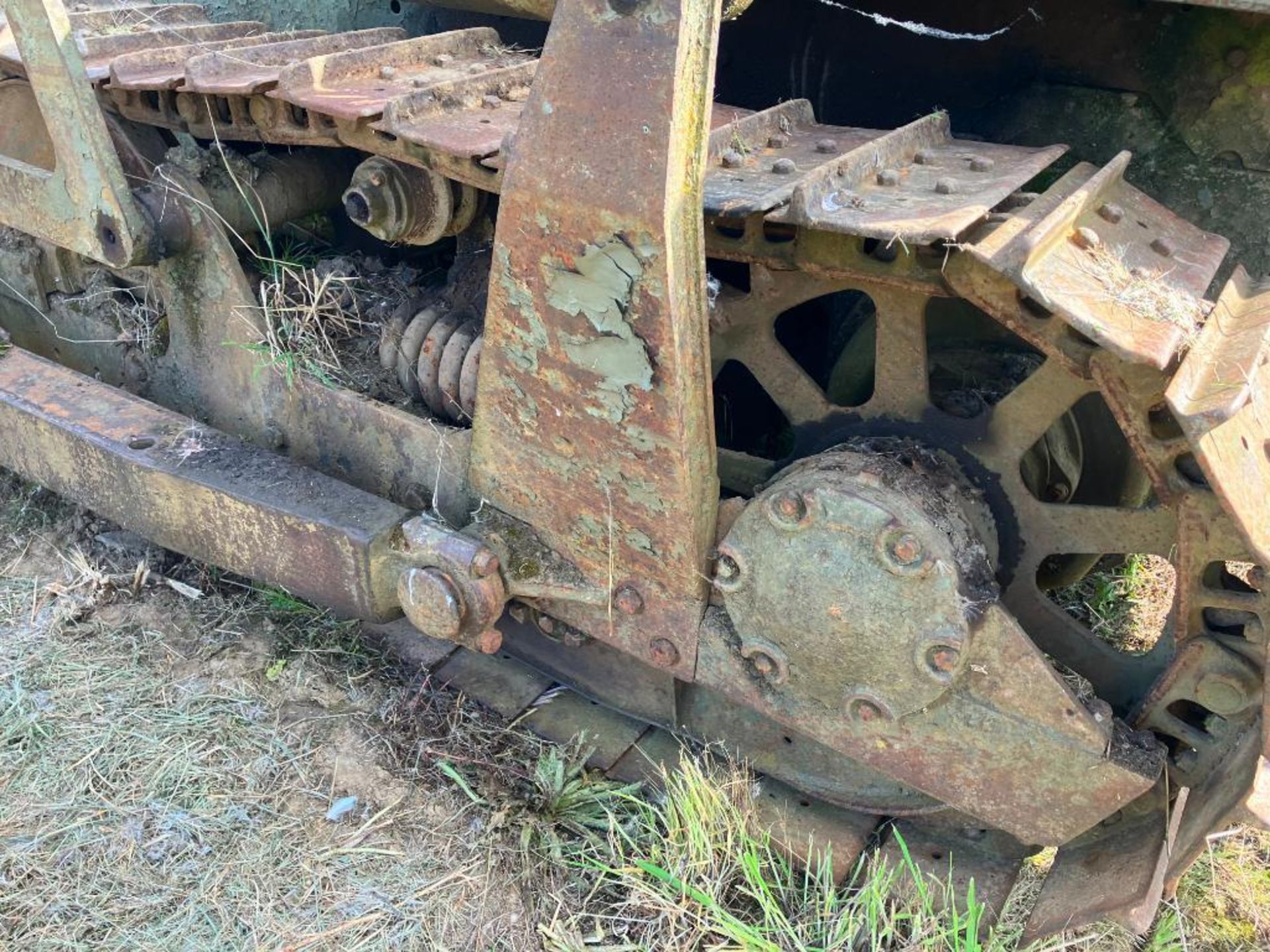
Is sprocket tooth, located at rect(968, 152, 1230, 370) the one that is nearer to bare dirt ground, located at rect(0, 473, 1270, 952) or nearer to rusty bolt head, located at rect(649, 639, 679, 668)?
rusty bolt head, located at rect(649, 639, 679, 668)

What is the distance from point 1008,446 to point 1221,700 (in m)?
0.54

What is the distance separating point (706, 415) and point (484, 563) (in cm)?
57

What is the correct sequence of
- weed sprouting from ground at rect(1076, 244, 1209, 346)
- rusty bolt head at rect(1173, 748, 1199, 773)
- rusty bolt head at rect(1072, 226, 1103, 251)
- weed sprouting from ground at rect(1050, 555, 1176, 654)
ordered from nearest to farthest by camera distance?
1. weed sprouting from ground at rect(1076, 244, 1209, 346)
2. rusty bolt head at rect(1072, 226, 1103, 251)
3. rusty bolt head at rect(1173, 748, 1199, 773)
4. weed sprouting from ground at rect(1050, 555, 1176, 654)

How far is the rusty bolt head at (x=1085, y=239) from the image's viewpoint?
1.78 meters

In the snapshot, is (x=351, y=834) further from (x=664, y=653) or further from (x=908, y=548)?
(x=908, y=548)

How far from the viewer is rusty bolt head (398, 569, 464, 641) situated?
233cm

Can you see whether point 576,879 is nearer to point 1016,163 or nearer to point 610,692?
point 610,692

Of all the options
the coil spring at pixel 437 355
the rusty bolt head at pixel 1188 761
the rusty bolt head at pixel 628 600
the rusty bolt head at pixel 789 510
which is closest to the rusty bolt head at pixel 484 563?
the rusty bolt head at pixel 628 600

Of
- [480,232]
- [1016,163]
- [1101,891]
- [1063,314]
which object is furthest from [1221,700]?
[480,232]

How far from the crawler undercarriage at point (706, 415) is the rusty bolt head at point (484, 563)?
0.09ft

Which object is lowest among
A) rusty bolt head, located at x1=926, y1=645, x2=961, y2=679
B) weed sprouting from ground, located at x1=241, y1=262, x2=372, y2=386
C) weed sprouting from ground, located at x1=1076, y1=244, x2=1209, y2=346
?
rusty bolt head, located at x1=926, y1=645, x2=961, y2=679

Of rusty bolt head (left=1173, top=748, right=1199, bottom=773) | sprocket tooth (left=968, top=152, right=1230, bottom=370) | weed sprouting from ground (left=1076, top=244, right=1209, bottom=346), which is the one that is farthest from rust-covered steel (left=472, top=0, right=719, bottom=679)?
rusty bolt head (left=1173, top=748, right=1199, bottom=773)

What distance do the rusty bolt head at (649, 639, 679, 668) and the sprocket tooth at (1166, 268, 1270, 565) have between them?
1027 mm

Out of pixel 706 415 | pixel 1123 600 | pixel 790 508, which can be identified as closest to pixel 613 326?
pixel 706 415
